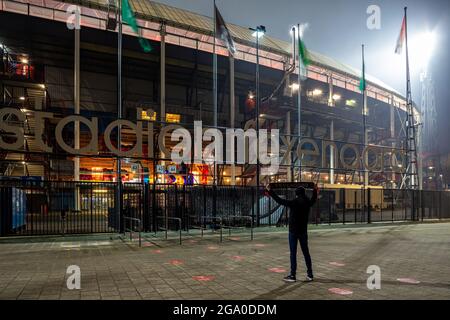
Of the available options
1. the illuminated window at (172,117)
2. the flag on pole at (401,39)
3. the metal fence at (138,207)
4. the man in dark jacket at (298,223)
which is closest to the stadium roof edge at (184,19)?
the illuminated window at (172,117)

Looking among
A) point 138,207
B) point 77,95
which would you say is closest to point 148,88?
point 77,95

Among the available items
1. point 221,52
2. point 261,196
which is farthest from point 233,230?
point 221,52

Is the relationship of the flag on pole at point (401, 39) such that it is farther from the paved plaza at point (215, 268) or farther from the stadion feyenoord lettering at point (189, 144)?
the paved plaza at point (215, 268)

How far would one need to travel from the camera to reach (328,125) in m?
46.8

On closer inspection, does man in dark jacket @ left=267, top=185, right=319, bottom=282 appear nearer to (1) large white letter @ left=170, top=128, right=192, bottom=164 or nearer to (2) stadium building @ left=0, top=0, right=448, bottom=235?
(2) stadium building @ left=0, top=0, right=448, bottom=235

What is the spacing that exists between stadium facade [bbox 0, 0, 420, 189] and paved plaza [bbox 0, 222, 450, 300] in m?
10.4

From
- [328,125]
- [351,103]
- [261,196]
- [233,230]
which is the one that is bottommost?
[233,230]

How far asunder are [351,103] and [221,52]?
2346 centimetres

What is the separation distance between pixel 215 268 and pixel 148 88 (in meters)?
32.0

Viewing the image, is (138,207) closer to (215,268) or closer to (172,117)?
(215,268)

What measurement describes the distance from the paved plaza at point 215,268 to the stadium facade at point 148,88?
10449mm

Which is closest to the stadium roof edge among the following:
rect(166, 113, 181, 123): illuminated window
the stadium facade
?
the stadium facade
